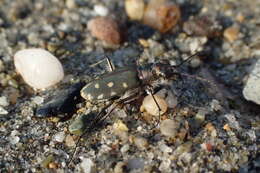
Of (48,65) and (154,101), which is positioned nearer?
(154,101)

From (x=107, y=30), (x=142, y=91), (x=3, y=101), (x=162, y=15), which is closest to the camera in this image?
(x=142, y=91)

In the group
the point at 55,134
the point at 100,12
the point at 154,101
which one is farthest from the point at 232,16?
the point at 55,134

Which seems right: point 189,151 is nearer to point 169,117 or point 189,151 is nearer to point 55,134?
point 169,117

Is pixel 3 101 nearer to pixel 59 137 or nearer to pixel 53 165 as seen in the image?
pixel 59 137

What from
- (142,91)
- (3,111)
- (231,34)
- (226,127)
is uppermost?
(3,111)

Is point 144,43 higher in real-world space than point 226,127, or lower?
higher

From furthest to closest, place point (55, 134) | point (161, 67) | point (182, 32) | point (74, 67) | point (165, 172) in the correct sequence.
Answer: point (182, 32) → point (74, 67) → point (161, 67) → point (55, 134) → point (165, 172)

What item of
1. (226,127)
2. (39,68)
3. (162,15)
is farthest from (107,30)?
(226,127)
